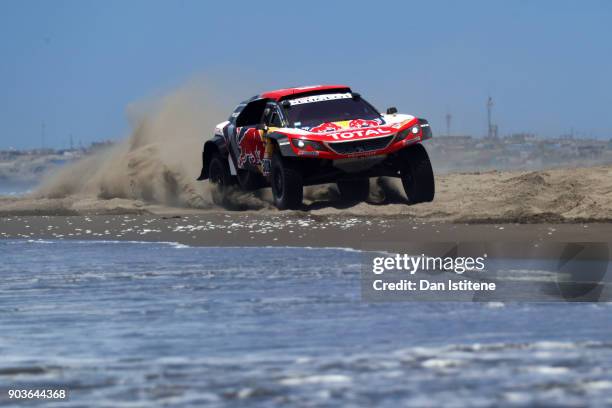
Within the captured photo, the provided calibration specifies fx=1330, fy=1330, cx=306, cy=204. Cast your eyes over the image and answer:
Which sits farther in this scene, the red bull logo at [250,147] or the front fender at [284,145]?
the red bull logo at [250,147]

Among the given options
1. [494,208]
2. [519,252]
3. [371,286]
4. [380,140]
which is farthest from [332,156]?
[371,286]

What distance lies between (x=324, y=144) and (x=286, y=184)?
78 cm

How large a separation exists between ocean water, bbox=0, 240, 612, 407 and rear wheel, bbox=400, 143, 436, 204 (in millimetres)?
5138

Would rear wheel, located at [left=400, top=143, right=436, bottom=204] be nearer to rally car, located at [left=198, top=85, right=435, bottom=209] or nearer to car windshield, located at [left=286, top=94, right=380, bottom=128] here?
rally car, located at [left=198, top=85, right=435, bottom=209]

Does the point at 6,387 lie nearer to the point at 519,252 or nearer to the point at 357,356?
the point at 357,356

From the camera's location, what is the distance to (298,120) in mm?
15547

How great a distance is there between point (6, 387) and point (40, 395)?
318mm

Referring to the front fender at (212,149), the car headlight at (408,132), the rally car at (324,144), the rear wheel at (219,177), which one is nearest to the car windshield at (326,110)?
the rally car at (324,144)

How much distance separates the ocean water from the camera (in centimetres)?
573

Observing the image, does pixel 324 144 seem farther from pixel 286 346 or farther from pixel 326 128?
pixel 286 346

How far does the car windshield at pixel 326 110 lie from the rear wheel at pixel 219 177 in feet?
6.59

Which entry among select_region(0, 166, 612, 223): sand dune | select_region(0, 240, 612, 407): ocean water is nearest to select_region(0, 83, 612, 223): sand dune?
select_region(0, 166, 612, 223): sand dune

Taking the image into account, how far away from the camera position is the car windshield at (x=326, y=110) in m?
15.5

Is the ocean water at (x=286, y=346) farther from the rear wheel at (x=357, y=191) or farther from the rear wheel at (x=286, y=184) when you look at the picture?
the rear wheel at (x=357, y=191)
